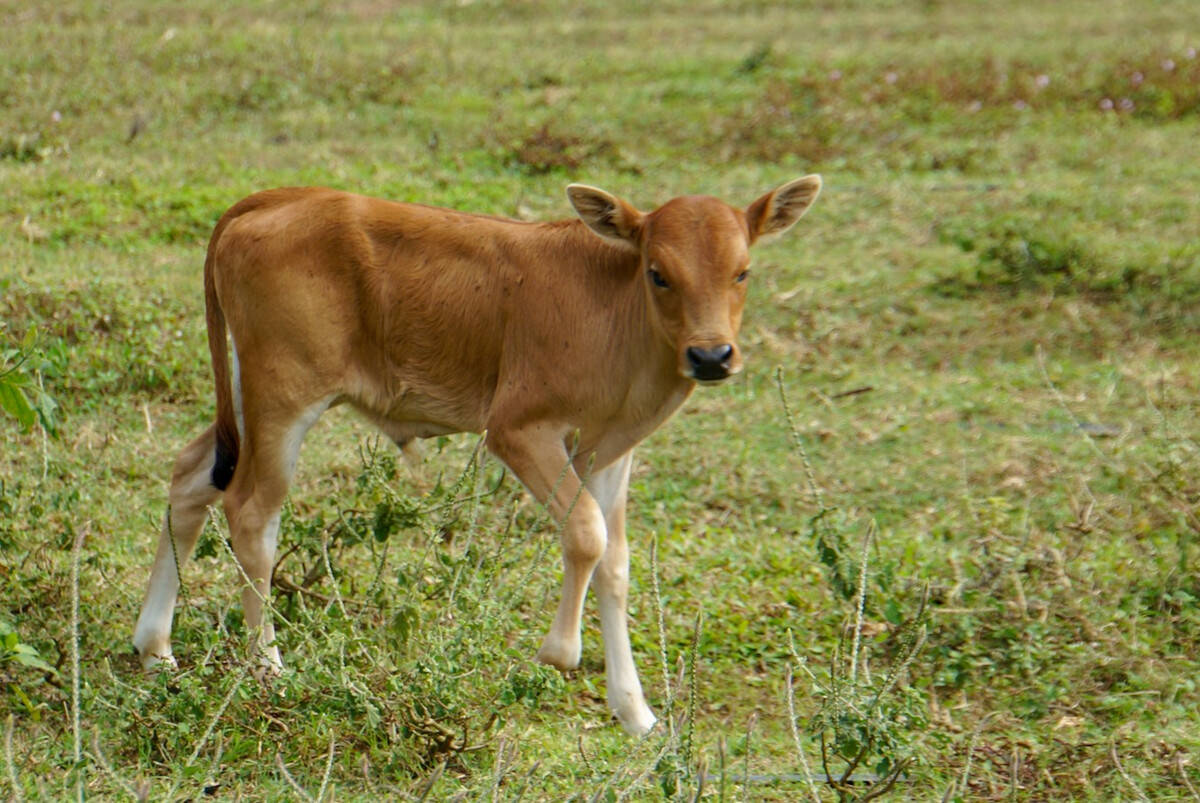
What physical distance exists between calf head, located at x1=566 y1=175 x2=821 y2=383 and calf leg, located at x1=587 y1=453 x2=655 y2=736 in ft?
Answer: 2.22

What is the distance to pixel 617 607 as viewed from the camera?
18.8 ft

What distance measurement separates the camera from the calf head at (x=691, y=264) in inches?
214

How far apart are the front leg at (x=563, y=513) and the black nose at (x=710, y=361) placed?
573 mm

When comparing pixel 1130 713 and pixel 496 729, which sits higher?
pixel 496 729

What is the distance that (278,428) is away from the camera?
556 centimetres

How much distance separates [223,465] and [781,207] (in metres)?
2.28

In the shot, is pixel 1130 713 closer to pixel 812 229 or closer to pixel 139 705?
pixel 139 705

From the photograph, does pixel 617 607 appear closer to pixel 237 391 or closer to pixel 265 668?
pixel 265 668

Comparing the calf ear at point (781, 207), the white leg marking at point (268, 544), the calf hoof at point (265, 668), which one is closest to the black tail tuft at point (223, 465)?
the white leg marking at point (268, 544)

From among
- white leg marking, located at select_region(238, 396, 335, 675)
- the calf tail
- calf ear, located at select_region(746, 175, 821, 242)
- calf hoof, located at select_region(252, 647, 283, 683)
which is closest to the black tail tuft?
the calf tail

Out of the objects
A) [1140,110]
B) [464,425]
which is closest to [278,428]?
[464,425]

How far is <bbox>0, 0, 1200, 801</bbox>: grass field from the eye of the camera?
4.73 meters

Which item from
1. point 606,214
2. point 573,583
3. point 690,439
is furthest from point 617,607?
point 690,439

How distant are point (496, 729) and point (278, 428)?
1.42m
